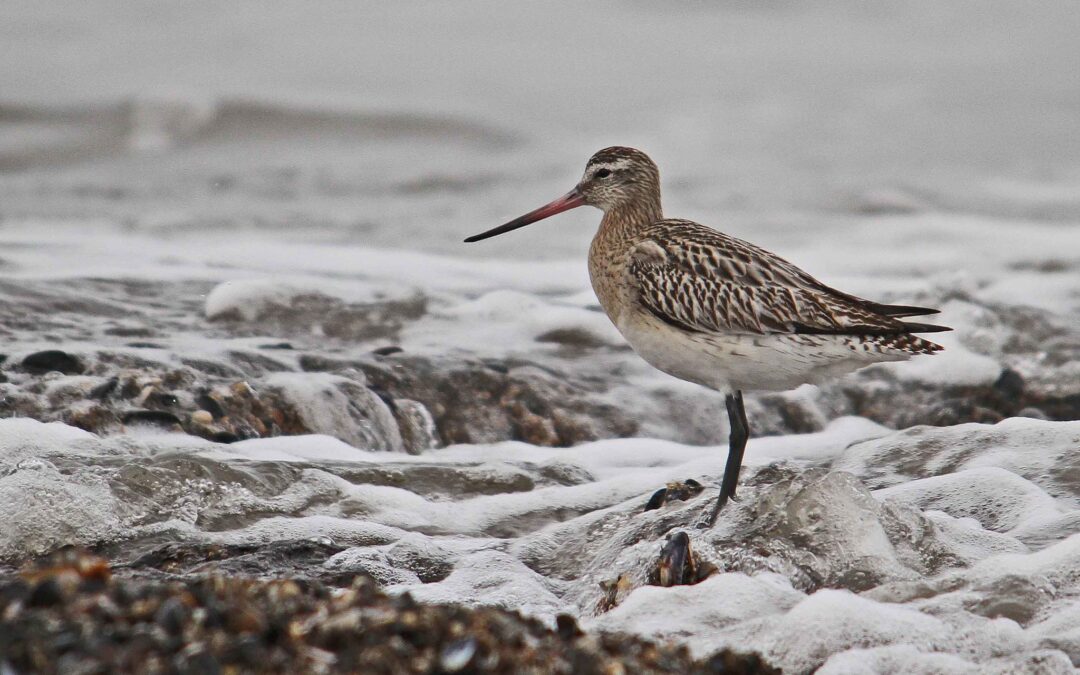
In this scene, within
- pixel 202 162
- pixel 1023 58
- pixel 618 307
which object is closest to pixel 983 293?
pixel 618 307

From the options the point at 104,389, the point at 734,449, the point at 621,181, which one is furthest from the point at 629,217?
the point at 104,389

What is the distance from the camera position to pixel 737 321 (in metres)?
6.48

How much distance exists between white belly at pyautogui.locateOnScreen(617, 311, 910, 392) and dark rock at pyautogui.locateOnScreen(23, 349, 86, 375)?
3279mm

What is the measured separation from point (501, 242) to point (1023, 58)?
45.8 feet

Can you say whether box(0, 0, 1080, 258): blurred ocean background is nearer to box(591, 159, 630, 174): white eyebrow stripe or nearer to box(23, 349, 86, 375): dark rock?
box(591, 159, 630, 174): white eyebrow stripe

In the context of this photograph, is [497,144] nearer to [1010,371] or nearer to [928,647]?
[1010,371]

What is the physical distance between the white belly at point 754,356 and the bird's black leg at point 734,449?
0.11 metres

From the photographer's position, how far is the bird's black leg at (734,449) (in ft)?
21.0

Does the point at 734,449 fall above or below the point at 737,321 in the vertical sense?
below

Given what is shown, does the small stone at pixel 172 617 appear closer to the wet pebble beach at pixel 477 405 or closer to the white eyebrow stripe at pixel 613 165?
the wet pebble beach at pixel 477 405

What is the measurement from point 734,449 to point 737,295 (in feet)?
2.48

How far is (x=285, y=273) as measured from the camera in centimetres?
1130

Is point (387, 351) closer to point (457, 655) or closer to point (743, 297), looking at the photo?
point (743, 297)

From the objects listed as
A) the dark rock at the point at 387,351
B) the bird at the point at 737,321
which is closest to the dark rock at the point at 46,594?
the bird at the point at 737,321
